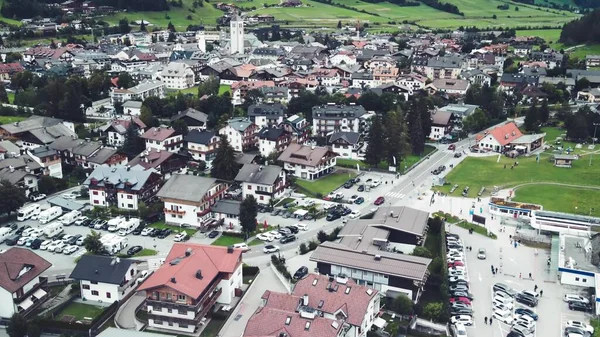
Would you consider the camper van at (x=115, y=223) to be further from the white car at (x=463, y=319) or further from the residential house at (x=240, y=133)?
the white car at (x=463, y=319)

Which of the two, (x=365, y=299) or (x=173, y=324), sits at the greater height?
(x=365, y=299)

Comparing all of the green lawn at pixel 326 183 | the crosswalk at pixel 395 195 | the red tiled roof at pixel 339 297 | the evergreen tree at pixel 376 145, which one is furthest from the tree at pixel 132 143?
the red tiled roof at pixel 339 297

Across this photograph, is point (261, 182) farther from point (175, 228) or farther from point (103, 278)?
point (103, 278)

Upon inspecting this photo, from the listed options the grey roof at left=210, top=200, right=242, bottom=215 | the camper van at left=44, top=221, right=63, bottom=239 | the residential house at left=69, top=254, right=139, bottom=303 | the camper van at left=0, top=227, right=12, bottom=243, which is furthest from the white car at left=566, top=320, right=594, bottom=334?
the camper van at left=0, top=227, right=12, bottom=243

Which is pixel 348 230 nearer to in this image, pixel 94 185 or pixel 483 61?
pixel 94 185

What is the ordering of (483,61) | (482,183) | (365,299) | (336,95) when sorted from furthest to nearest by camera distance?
(483,61) < (336,95) < (482,183) < (365,299)

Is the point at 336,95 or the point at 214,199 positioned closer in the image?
the point at 214,199

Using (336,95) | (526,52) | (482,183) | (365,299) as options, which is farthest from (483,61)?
(365,299)

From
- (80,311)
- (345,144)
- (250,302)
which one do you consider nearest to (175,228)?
(80,311)
